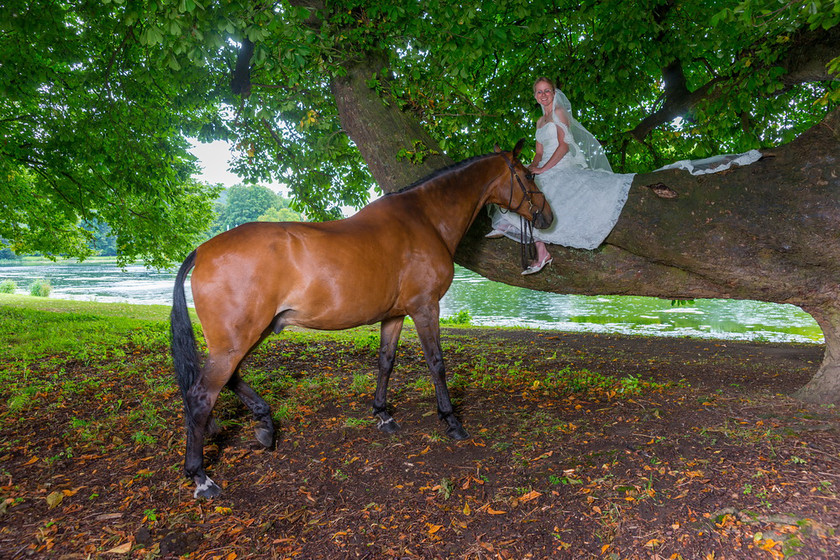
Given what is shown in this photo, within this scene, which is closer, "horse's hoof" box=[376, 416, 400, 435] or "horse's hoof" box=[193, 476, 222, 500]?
"horse's hoof" box=[193, 476, 222, 500]

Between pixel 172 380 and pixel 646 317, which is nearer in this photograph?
pixel 172 380

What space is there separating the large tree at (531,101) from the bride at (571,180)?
159mm

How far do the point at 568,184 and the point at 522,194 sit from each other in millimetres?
511

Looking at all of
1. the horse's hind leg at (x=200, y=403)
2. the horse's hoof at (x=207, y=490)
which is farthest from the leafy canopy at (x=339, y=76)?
the horse's hoof at (x=207, y=490)

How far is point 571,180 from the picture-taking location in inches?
182

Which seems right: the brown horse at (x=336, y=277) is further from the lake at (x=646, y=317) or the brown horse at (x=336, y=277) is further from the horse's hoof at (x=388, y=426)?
the lake at (x=646, y=317)

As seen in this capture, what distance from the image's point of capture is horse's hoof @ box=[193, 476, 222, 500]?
11.3ft

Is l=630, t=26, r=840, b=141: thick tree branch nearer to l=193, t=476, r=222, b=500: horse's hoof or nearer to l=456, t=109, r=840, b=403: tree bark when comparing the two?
l=456, t=109, r=840, b=403: tree bark

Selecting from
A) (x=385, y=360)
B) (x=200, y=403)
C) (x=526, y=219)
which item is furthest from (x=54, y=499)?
(x=526, y=219)

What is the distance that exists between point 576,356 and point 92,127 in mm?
9881

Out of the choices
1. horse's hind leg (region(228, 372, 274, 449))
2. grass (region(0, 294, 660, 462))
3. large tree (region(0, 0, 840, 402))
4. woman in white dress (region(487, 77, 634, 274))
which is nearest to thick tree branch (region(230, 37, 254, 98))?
large tree (region(0, 0, 840, 402))

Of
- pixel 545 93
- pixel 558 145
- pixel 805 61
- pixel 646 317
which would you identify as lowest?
pixel 646 317

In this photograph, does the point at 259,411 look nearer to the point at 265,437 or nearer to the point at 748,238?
the point at 265,437

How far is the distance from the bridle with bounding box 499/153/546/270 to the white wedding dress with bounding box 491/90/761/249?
0.08 meters
